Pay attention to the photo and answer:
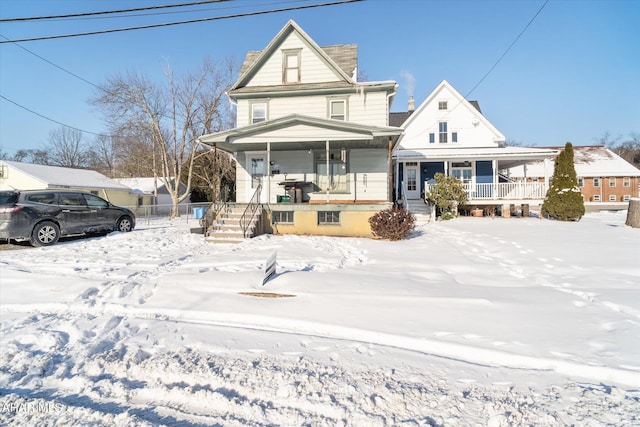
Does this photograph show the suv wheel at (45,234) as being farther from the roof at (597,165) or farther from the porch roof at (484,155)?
the roof at (597,165)

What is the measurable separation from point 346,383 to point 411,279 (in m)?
3.68

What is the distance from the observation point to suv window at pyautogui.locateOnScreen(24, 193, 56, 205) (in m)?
9.73

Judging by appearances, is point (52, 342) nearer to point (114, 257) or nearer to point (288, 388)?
point (288, 388)

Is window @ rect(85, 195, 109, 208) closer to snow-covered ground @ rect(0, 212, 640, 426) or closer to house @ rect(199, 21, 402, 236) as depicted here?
house @ rect(199, 21, 402, 236)

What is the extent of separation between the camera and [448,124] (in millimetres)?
22281

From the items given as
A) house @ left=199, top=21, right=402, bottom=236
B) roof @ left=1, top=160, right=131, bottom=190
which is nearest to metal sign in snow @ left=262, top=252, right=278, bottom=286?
house @ left=199, top=21, right=402, bottom=236

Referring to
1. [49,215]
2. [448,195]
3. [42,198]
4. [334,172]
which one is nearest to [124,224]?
[49,215]

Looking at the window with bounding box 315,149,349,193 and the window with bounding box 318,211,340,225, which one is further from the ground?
the window with bounding box 315,149,349,193

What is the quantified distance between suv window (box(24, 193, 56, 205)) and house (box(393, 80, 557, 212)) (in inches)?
620

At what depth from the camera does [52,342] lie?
3.67 meters

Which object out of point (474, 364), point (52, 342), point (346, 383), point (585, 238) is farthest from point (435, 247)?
point (52, 342)

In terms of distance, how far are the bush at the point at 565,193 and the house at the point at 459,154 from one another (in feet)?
3.44

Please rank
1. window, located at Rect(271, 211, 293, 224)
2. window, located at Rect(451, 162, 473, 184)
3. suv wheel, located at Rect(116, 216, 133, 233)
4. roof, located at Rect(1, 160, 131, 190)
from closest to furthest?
1. suv wheel, located at Rect(116, 216, 133, 233)
2. window, located at Rect(271, 211, 293, 224)
3. window, located at Rect(451, 162, 473, 184)
4. roof, located at Rect(1, 160, 131, 190)

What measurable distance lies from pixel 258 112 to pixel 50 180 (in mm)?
22658
